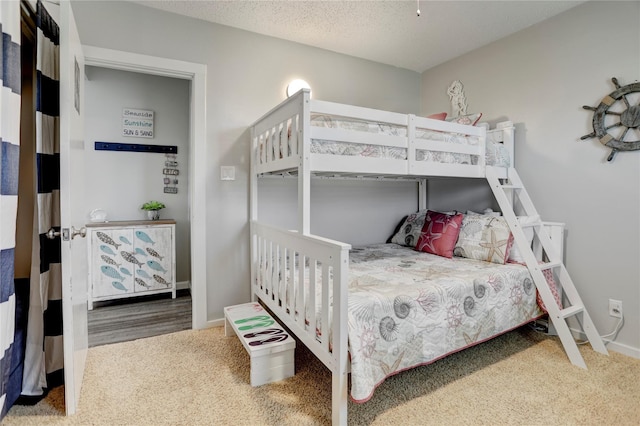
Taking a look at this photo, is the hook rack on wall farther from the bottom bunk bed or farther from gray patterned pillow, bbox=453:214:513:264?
gray patterned pillow, bbox=453:214:513:264

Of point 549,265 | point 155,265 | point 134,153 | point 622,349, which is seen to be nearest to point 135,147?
point 134,153

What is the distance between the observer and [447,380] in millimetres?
1825

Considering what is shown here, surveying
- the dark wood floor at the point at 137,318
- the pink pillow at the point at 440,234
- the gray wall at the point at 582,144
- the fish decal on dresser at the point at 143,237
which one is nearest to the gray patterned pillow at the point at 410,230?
the pink pillow at the point at 440,234

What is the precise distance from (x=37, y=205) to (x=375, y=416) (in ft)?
6.16

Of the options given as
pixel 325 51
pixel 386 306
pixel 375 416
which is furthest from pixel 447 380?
pixel 325 51

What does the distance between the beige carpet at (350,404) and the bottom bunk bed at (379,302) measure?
21 centimetres

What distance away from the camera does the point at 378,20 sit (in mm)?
2490

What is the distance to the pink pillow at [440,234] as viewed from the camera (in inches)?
104

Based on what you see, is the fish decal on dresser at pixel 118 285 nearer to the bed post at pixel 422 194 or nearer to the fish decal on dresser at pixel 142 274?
the fish decal on dresser at pixel 142 274

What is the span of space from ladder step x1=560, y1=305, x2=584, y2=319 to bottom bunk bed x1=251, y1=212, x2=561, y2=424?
0.53ft

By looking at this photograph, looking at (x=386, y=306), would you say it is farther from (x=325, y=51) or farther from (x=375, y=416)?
(x=325, y=51)

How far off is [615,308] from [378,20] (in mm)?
2613

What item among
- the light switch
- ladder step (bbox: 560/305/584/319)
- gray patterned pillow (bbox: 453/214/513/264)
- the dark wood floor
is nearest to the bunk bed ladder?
ladder step (bbox: 560/305/584/319)

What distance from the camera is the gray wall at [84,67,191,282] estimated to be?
3.25m
